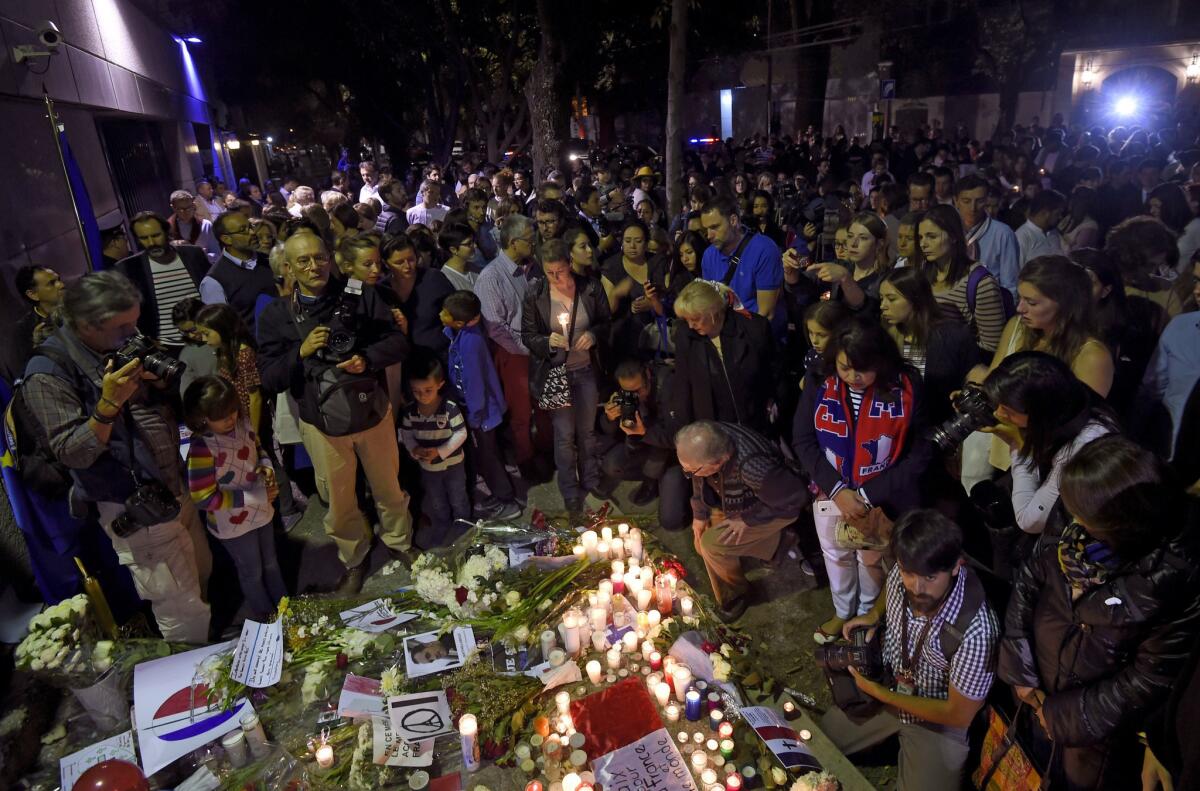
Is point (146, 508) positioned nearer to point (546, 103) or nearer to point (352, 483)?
point (352, 483)

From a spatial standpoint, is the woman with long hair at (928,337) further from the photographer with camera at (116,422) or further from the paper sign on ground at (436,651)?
the photographer with camera at (116,422)

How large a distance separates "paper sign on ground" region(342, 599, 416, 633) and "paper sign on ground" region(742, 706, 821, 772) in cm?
171

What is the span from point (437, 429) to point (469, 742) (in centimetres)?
251

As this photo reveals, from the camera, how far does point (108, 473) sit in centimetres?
353

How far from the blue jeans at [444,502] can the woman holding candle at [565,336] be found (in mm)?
758

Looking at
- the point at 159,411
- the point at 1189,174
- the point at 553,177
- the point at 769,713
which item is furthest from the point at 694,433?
the point at 1189,174

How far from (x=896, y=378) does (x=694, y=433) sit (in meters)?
1.02

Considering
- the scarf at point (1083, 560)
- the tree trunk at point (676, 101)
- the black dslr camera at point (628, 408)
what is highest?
the tree trunk at point (676, 101)

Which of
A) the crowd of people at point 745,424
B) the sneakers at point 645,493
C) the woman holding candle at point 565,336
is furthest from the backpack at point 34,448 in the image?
the sneakers at point 645,493

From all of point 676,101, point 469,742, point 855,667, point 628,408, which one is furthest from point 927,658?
point 676,101

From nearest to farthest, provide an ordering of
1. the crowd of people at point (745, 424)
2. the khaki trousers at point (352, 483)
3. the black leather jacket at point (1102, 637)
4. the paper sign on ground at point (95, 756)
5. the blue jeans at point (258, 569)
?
the black leather jacket at point (1102, 637), the crowd of people at point (745, 424), the paper sign on ground at point (95, 756), the blue jeans at point (258, 569), the khaki trousers at point (352, 483)

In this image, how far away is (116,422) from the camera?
354 centimetres

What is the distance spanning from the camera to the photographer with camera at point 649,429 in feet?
16.0

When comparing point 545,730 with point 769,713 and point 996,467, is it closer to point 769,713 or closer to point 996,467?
point 769,713
